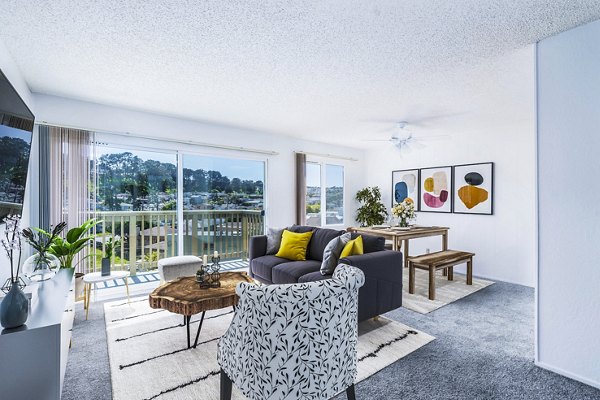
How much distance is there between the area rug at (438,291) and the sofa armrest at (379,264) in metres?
0.64

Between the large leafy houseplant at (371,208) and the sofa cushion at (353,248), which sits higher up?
the large leafy houseplant at (371,208)

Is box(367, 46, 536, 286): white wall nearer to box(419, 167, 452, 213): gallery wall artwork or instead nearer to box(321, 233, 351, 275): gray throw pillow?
box(419, 167, 452, 213): gallery wall artwork

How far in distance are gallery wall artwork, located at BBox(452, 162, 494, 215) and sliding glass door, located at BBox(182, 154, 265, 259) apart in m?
3.40

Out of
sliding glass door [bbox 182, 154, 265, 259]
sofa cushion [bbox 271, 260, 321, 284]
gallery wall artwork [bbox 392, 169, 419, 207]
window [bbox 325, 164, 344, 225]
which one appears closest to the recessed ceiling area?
sliding glass door [bbox 182, 154, 265, 259]

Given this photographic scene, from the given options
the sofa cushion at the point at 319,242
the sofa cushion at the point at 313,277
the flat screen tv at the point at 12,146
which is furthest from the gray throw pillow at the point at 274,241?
the flat screen tv at the point at 12,146

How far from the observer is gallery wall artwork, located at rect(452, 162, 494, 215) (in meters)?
4.70

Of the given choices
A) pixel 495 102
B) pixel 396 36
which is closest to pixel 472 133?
pixel 495 102

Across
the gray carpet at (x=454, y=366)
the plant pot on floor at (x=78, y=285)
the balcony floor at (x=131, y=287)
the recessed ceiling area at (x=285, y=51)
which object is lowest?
the gray carpet at (x=454, y=366)

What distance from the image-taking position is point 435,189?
5398mm

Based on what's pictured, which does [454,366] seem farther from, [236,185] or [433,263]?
[236,185]

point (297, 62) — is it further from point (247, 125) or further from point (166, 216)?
point (166, 216)

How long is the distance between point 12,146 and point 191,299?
5.25 ft

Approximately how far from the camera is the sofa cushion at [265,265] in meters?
3.53

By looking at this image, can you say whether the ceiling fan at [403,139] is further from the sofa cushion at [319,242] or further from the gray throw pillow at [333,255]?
the gray throw pillow at [333,255]
